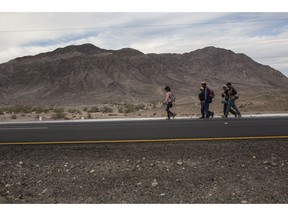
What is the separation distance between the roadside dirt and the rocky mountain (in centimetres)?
6007

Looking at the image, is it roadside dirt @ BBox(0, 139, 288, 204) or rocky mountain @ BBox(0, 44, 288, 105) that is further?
rocky mountain @ BBox(0, 44, 288, 105)

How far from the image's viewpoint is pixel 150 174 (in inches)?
287

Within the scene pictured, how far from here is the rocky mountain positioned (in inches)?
2997

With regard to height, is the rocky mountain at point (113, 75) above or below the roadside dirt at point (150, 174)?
above

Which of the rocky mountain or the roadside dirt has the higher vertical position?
the rocky mountain

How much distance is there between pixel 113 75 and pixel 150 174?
78.2 meters

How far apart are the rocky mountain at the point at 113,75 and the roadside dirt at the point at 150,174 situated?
60.1 metres

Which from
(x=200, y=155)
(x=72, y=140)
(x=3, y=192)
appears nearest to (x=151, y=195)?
(x=200, y=155)

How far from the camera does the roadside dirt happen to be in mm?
6531

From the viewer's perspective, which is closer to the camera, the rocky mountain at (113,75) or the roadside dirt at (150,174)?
the roadside dirt at (150,174)

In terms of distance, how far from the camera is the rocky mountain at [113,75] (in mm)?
76113

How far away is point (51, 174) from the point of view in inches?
296

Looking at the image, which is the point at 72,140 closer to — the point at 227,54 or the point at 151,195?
the point at 151,195

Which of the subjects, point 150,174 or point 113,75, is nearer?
point 150,174
